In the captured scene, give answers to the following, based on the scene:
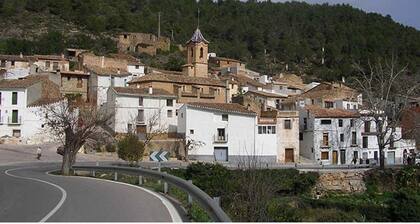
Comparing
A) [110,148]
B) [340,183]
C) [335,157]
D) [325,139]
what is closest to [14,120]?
[110,148]

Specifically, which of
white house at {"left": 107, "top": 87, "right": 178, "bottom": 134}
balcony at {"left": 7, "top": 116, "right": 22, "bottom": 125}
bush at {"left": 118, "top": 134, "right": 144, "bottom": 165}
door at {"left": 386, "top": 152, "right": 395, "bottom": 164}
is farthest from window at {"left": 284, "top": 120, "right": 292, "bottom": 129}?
balcony at {"left": 7, "top": 116, "right": 22, "bottom": 125}

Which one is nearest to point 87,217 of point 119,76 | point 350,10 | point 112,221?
point 112,221

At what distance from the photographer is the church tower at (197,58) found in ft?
272

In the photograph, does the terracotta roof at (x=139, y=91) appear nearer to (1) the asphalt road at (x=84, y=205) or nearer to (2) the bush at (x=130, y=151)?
(2) the bush at (x=130, y=151)

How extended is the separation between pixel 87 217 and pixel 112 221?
0.74 metres

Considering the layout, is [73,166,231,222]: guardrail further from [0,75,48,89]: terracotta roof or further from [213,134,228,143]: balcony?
[0,75,48,89]: terracotta roof

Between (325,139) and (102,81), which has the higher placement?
(102,81)

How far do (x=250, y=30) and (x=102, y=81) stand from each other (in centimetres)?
7880

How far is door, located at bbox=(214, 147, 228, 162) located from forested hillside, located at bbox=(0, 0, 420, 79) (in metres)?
49.3

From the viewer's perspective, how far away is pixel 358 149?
207ft

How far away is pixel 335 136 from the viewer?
6156 cm

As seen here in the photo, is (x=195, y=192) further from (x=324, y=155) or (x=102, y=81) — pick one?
(x=102, y=81)

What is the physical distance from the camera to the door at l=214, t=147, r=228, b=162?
2229 inches

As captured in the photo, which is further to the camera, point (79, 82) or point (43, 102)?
point (79, 82)
